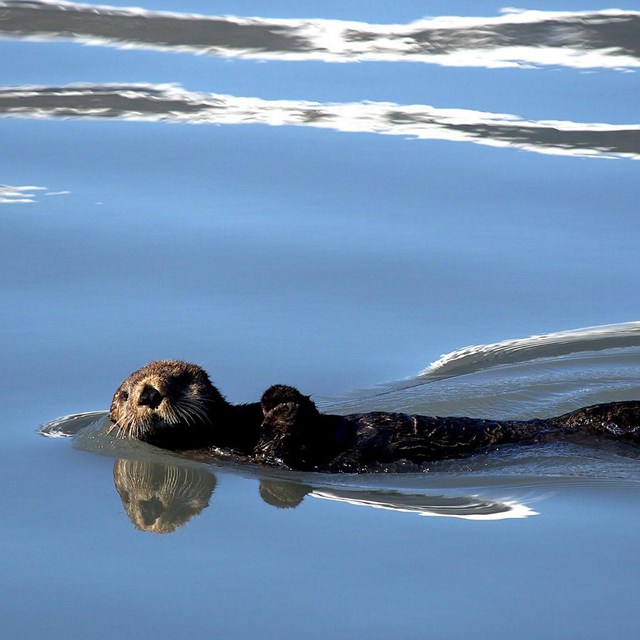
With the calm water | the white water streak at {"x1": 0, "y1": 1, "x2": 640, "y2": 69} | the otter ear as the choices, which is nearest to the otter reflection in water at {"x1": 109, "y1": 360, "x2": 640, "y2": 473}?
the otter ear

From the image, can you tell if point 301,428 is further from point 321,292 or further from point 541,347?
point 321,292

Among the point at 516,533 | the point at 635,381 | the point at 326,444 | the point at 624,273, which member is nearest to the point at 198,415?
the point at 326,444

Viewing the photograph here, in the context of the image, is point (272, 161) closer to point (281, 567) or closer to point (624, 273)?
point (624, 273)

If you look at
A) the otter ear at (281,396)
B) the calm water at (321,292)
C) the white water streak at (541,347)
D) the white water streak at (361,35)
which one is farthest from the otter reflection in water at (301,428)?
the white water streak at (361,35)

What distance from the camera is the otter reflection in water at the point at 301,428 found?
6.89 meters

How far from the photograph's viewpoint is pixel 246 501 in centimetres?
636

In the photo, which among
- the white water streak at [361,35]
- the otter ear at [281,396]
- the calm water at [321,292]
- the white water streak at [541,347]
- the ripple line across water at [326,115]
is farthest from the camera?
the white water streak at [361,35]

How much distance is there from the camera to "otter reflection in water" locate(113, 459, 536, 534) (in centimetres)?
612

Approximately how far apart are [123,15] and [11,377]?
7.00 m

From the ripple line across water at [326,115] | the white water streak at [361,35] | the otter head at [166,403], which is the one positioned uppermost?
the white water streak at [361,35]

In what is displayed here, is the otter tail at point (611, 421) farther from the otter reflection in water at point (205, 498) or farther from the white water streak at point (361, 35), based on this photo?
the white water streak at point (361, 35)

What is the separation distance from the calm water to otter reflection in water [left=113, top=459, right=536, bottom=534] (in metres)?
0.02

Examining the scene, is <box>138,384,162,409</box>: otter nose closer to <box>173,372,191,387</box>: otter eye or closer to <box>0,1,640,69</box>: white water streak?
<box>173,372,191,387</box>: otter eye

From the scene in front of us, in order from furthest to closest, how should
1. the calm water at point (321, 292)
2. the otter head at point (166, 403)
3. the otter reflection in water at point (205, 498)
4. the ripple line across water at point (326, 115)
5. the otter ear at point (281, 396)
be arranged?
the ripple line across water at point (326, 115) → the otter head at point (166, 403) → the otter ear at point (281, 396) → the otter reflection in water at point (205, 498) → the calm water at point (321, 292)
